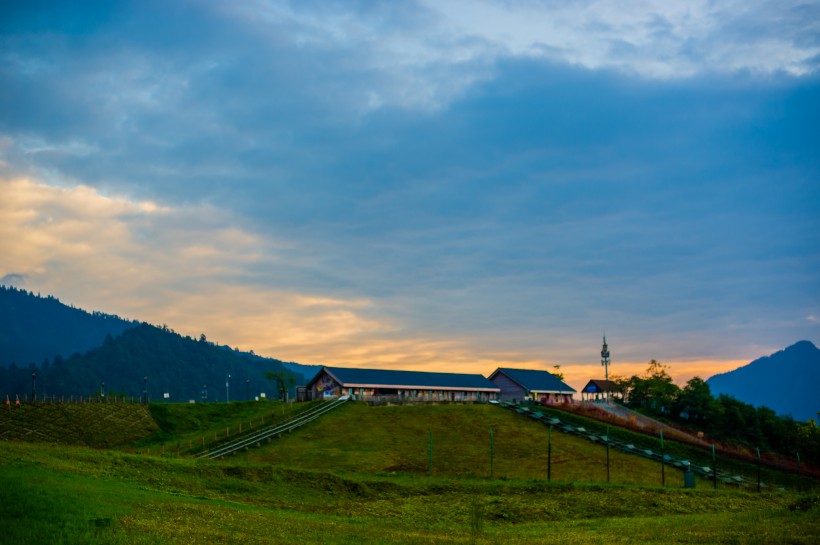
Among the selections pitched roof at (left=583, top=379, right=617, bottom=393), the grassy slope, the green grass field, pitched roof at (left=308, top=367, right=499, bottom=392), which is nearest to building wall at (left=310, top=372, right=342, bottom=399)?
pitched roof at (left=308, top=367, right=499, bottom=392)

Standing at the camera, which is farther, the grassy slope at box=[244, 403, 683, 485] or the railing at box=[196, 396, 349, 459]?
the railing at box=[196, 396, 349, 459]

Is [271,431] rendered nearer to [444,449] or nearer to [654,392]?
[444,449]

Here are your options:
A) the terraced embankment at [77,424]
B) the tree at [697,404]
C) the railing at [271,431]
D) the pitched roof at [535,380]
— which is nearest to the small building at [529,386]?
the pitched roof at [535,380]

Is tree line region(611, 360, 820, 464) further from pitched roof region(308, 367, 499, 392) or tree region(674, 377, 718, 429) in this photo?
pitched roof region(308, 367, 499, 392)

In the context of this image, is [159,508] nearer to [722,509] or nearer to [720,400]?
[722,509]

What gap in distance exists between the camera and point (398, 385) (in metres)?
130

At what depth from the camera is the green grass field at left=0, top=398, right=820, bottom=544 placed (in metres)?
29.7

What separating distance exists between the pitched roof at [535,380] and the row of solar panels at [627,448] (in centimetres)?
3567

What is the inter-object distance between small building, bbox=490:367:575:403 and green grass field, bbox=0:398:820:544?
5863cm

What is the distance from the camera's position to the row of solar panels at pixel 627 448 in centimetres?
8038

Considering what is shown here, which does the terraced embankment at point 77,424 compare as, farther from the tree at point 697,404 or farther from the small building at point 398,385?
the tree at point 697,404

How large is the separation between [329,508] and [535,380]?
10944 cm

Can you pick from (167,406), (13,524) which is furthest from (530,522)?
(167,406)

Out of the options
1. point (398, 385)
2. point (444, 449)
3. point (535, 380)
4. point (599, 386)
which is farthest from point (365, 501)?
point (599, 386)
